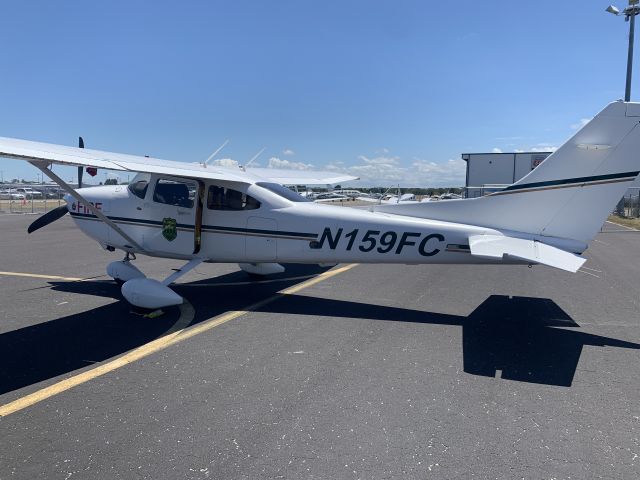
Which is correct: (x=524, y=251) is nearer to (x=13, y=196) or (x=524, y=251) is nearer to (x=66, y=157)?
(x=66, y=157)

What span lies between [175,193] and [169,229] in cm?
61

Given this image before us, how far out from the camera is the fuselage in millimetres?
6102

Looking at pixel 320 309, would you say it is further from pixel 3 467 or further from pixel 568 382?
pixel 3 467

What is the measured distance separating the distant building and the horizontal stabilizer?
41.0 meters

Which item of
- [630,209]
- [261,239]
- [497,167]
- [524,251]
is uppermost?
[497,167]

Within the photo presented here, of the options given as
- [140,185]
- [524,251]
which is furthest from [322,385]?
[140,185]

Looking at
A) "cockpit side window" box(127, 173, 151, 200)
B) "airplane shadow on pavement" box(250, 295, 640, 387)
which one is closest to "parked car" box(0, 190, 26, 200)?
"cockpit side window" box(127, 173, 151, 200)

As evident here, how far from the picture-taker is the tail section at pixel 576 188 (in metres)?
5.25

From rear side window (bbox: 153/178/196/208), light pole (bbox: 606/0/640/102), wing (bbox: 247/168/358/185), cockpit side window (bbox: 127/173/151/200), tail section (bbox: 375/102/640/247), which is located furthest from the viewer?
light pole (bbox: 606/0/640/102)

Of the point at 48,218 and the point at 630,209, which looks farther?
the point at 630,209

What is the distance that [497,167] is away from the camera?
4725 centimetres

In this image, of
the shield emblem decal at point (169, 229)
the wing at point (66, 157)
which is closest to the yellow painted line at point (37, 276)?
the shield emblem decal at point (169, 229)

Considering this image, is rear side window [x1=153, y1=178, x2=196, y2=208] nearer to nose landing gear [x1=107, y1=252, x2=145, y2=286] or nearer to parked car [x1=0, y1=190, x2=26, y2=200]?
nose landing gear [x1=107, y1=252, x2=145, y2=286]

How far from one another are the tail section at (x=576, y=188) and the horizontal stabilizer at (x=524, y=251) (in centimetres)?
40
